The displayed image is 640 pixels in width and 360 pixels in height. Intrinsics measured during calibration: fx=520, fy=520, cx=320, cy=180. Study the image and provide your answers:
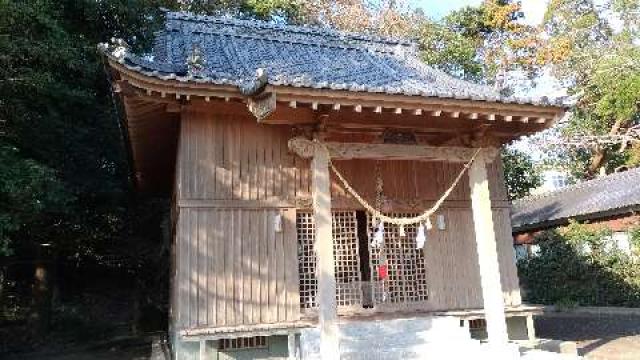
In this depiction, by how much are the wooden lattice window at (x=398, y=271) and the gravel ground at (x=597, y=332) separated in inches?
134

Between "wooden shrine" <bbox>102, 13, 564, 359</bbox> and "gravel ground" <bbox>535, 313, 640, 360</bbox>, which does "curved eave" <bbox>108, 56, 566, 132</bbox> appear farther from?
"gravel ground" <bbox>535, 313, 640, 360</bbox>

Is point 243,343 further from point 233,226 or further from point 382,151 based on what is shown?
point 382,151

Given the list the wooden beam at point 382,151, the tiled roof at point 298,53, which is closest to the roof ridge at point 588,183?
the tiled roof at point 298,53

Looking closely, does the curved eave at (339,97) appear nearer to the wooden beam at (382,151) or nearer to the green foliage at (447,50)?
the wooden beam at (382,151)

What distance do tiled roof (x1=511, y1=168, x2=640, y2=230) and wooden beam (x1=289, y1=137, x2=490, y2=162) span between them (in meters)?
11.6

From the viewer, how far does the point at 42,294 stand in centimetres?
1772

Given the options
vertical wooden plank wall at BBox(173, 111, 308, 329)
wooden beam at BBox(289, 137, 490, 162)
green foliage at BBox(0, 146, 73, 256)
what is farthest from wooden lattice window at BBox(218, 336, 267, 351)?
green foliage at BBox(0, 146, 73, 256)

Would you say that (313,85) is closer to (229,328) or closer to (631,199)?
(229,328)

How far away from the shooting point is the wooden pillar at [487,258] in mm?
8258

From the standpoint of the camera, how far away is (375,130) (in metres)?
8.71

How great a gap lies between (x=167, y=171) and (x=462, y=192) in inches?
318

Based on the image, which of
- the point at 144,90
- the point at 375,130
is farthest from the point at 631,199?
the point at 144,90

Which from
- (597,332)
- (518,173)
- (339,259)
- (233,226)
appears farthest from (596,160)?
(233,226)

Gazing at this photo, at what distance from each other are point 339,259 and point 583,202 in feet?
51.5
